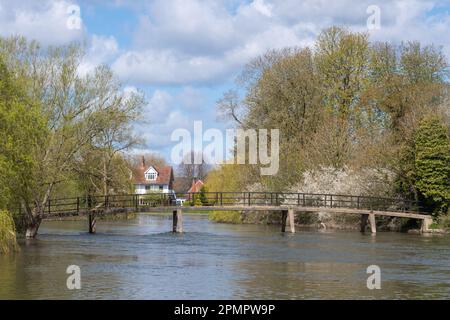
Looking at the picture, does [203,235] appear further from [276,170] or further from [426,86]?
[426,86]

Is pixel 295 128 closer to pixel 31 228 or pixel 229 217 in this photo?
pixel 229 217

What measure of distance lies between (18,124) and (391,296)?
17450 millimetres

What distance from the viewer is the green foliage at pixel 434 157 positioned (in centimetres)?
4647

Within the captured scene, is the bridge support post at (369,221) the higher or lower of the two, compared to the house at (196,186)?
lower

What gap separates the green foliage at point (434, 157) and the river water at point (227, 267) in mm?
4669

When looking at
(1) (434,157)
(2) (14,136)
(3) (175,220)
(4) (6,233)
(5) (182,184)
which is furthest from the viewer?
(5) (182,184)

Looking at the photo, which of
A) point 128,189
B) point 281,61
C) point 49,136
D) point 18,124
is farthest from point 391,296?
point 281,61

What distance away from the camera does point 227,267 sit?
28.2 m

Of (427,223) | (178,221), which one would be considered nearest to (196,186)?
(178,221)

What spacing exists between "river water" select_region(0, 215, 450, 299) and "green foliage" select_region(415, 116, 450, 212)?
4669 mm

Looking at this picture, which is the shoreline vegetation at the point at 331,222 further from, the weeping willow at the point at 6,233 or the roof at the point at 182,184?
the roof at the point at 182,184

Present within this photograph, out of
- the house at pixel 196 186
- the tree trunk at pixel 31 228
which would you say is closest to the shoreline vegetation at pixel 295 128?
the tree trunk at pixel 31 228

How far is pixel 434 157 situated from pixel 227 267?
22.5 metres

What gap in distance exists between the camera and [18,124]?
32406 millimetres
